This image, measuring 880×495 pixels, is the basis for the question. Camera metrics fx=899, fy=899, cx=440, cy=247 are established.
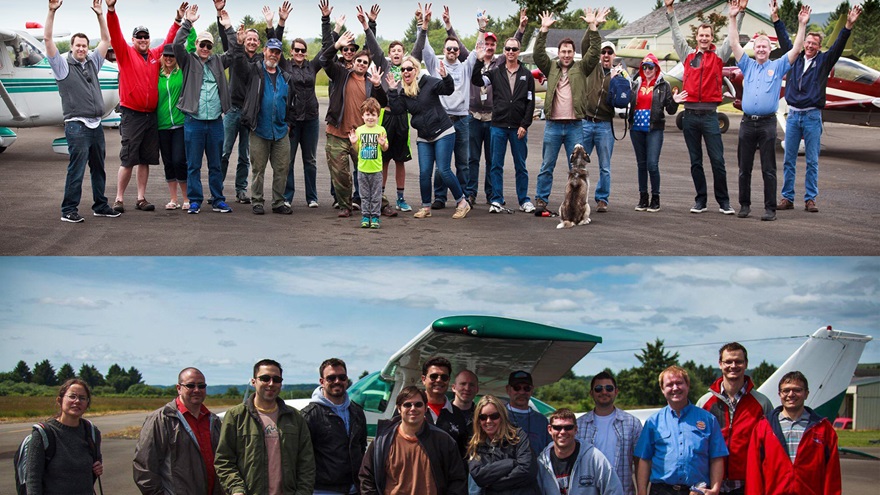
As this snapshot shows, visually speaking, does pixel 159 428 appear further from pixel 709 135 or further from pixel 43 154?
pixel 43 154

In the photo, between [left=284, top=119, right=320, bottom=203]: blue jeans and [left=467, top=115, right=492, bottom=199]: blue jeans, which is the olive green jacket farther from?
[left=467, top=115, right=492, bottom=199]: blue jeans

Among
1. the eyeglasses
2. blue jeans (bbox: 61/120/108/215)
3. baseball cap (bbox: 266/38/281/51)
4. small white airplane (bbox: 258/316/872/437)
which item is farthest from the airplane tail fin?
blue jeans (bbox: 61/120/108/215)

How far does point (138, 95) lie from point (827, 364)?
6352 millimetres

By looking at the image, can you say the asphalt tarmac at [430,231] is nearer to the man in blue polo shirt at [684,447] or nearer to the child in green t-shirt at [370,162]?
the child in green t-shirt at [370,162]

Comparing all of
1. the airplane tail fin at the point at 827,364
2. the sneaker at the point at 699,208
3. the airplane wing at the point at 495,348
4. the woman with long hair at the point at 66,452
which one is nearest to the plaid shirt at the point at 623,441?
the airplane wing at the point at 495,348

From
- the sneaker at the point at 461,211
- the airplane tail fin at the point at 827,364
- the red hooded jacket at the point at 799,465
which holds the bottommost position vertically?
the airplane tail fin at the point at 827,364

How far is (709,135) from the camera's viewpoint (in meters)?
8.31

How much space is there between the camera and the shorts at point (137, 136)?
7887 mm

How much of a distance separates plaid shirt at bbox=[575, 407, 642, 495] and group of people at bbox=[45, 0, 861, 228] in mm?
3574

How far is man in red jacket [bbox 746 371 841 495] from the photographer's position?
4.18 metres

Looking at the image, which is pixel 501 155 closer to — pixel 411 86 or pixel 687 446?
pixel 411 86

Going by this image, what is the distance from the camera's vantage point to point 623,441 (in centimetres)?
445

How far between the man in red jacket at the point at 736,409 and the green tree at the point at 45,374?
854 centimetres

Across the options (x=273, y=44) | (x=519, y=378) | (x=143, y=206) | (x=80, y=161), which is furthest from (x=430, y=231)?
(x=519, y=378)
